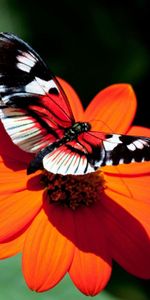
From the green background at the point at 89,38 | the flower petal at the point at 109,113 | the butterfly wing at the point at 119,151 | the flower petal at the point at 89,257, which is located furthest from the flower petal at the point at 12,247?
the green background at the point at 89,38

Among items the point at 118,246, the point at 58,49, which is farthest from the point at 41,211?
the point at 58,49

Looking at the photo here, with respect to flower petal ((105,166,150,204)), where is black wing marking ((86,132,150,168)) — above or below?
above

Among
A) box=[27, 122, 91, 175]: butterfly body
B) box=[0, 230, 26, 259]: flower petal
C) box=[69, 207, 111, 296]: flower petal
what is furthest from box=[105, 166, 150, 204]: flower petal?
box=[0, 230, 26, 259]: flower petal

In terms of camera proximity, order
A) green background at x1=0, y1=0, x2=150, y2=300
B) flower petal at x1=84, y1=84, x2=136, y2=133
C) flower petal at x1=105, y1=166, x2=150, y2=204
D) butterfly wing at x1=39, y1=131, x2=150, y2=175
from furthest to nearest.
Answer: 1. green background at x1=0, y1=0, x2=150, y2=300
2. flower petal at x1=84, y1=84, x2=136, y2=133
3. flower petal at x1=105, y1=166, x2=150, y2=204
4. butterfly wing at x1=39, y1=131, x2=150, y2=175

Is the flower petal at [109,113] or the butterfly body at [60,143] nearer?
the butterfly body at [60,143]

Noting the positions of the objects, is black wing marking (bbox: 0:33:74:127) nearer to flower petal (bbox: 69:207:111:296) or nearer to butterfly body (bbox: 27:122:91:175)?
butterfly body (bbox: 27:122:91:175)

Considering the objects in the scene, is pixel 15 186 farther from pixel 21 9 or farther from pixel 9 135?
pixel 21 9

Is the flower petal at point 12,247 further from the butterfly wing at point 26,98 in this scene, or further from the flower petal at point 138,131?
the flower petal at point 138,131
